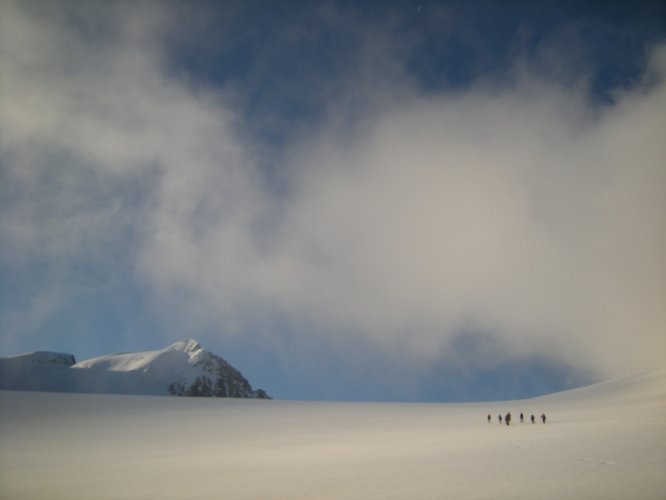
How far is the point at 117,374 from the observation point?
99875 millimetres

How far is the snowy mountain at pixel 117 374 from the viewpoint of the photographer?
9469 centimetres

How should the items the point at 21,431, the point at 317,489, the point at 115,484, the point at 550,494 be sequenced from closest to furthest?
the point at 550,494 → the point at 317,489 → the point at 115,484 → the point at 21,431

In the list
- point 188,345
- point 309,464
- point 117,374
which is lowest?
point 309,464

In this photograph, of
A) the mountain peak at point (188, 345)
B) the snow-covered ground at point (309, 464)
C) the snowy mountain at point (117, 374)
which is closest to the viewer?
the snow-covered ground at point (309, 464)

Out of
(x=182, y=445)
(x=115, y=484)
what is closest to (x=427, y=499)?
(x=115, y=484)

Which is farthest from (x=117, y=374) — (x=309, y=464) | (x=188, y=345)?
(x=309, y=464)

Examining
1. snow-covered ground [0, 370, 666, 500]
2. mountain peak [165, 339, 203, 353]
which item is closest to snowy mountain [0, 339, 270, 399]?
mountain peak [165, 339, 203, 353]

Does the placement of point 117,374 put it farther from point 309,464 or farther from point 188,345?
point 309,464

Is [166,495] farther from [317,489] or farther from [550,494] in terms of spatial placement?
[550,494]

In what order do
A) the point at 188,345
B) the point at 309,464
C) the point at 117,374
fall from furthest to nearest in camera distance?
1. the point at 188,345
2. the point at 117,374
3. the point at 309,464

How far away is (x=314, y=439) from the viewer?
25.0 m

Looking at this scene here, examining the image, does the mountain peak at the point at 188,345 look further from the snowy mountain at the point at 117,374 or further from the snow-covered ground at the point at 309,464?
the snow-covered ground at the point at 309,464

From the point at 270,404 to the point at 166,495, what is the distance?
4374cm

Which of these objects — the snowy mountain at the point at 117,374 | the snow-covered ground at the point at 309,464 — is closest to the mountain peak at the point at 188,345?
the snowy mountain at the point at 117,374
